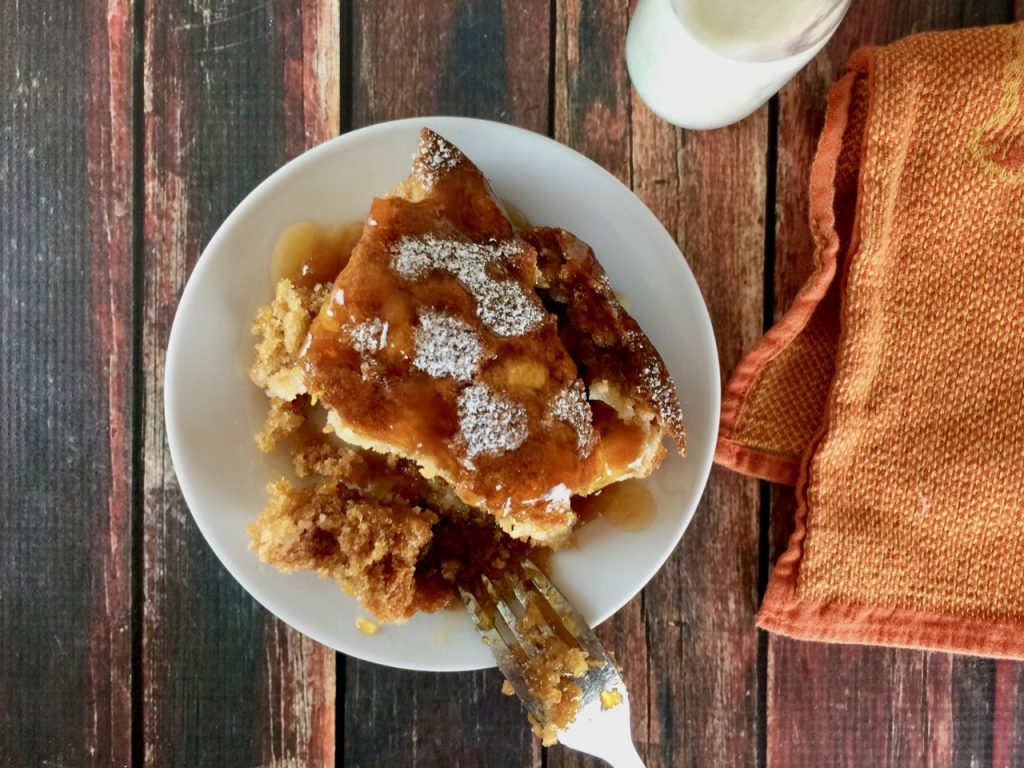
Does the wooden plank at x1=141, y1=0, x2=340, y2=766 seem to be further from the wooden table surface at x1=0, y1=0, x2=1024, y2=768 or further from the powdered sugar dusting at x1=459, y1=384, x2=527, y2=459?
the powdered sugar dusting at x1=459, y1=384, x2=527, y2=459

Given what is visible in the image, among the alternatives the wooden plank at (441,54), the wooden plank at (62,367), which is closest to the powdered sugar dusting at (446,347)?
the wooden plank at (441,54)

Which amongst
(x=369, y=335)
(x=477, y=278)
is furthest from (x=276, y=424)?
(x=477, y=278)

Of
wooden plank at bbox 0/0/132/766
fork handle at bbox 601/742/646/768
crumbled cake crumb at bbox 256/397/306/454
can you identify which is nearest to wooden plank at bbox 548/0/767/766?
fork handle at bbox 601/742/646/768

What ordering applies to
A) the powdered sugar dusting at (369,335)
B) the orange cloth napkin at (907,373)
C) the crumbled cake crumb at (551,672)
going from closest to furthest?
the powdered sugar dusting at (369,335)
the crumbled cake crumb at (551,672)
the orange cloth napkin at (907,373)

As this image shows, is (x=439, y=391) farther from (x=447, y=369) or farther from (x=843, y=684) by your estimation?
(x=843, y=684)

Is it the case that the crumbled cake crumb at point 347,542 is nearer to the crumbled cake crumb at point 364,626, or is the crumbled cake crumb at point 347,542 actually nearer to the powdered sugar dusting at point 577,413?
the crumbled cake crumb at point 364,626

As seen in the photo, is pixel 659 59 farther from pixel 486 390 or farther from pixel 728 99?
pixel 486 390
